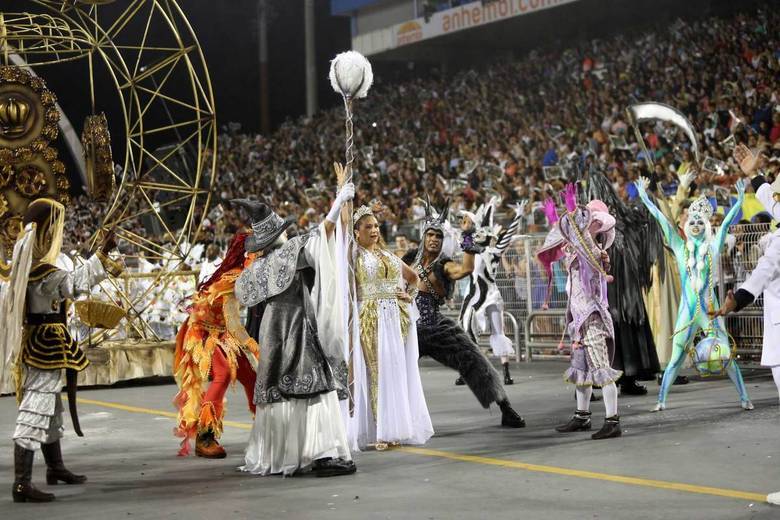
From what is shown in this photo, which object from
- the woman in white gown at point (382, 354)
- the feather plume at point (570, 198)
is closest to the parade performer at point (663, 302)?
the feather plume at point (570, 198)

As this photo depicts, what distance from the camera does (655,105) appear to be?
1204 cm

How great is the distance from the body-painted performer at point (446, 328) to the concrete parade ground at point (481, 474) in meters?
0.32

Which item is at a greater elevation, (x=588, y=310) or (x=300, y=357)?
(x=588, y=310)

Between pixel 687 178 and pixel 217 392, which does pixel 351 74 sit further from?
pixel 687 178

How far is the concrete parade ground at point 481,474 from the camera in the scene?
5.95 m

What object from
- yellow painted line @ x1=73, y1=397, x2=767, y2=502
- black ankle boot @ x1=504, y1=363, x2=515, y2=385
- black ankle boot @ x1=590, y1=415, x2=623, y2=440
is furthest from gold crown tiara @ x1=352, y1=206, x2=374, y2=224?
black ankle boot @ x1=504, y1=363, x2=515, y2=385

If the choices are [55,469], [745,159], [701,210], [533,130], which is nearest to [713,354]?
[701,210]

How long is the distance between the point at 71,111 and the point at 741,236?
25218 millimetres

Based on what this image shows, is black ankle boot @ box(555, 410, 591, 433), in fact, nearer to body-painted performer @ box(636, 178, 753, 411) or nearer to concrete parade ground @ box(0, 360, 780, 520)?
concrete parade ground @ box(0, 360, 780, 520)

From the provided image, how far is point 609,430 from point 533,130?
14.5 meters

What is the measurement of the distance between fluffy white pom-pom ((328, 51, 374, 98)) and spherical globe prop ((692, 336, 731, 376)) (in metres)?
3.86

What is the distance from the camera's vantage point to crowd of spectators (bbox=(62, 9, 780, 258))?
59.0 ft

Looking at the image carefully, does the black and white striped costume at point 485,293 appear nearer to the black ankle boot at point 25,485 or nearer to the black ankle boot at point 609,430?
the black ankle boot at point 609,430

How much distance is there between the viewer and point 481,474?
23.0ft
